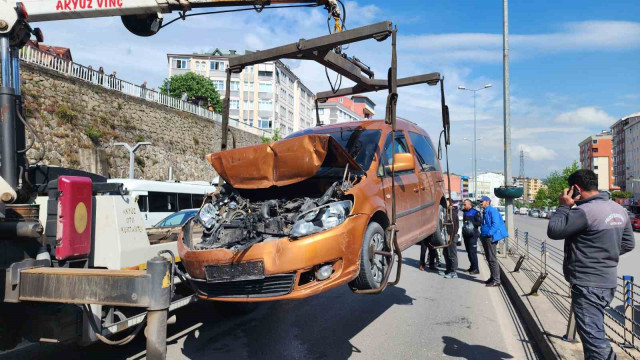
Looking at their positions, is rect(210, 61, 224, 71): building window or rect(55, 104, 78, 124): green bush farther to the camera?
rect(210, 61, 224, 71): building window

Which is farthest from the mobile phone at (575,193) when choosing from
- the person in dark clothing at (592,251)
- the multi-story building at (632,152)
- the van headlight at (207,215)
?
the multi-story building at (632,152)

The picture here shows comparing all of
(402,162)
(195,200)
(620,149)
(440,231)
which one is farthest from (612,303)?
(620,149)

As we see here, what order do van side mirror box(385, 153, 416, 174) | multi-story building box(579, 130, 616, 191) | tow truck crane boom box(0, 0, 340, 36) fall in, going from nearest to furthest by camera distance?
van side mirror box(385, 153, 416, 174) < tow truck crane boom box(0, 0, 340, 36) < multi-story building box(579, 130, 616, 191)

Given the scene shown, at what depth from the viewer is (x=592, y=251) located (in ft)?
12.3

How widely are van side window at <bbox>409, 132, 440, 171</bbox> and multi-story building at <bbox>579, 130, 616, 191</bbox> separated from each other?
392 ft

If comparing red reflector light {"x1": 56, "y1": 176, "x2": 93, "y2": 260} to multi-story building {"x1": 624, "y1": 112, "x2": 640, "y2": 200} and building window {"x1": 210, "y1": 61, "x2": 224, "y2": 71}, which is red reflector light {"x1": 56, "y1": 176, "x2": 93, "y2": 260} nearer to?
building window {"x1": 210, "y1": 61, "x2": 224, "y2": 71}

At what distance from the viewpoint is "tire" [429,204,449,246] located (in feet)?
22.3

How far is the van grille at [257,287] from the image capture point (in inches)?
145

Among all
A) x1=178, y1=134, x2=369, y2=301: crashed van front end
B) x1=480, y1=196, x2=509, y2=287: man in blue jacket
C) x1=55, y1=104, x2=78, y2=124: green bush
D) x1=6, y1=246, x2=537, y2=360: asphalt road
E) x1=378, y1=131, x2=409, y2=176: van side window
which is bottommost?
x1=6, y1=246, x2=537, y2=360: asphalt road

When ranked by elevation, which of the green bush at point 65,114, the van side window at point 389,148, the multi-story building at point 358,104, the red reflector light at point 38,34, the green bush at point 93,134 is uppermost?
the multi-story building at point 358,104

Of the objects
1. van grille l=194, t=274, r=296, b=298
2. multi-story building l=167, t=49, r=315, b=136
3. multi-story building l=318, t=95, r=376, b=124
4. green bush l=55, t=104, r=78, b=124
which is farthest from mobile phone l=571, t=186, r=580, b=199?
multi-story building l=318, t=95, r=376, b=124

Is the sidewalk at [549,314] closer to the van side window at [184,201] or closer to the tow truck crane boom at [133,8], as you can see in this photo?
the tow truck crane boom at [133,8]

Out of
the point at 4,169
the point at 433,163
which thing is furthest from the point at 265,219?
the point at 433,163

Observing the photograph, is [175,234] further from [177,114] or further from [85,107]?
[177,114]
